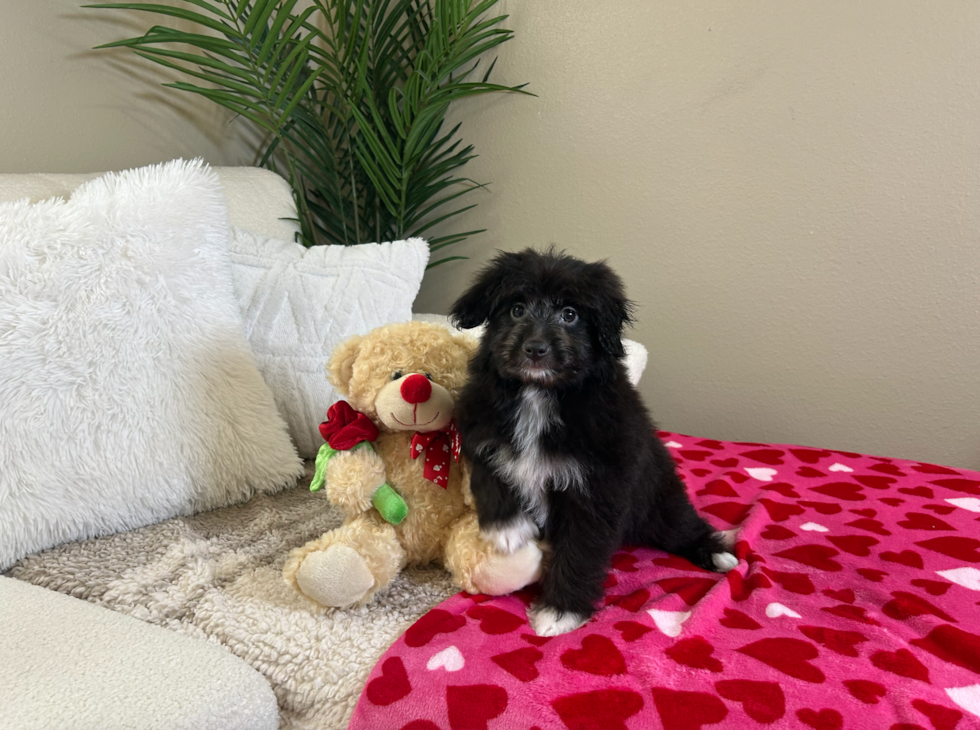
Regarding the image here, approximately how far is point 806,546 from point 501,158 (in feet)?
5.65

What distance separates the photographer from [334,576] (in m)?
0.98

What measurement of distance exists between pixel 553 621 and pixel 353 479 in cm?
43

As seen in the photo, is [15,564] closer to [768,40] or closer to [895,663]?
[895,663]

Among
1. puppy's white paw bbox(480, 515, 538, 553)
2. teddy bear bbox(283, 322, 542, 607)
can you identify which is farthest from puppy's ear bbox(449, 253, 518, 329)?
puppy's white paw bbox(480, 515, 538, 553)

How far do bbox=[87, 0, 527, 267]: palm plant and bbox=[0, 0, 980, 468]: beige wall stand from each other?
0.19 metres

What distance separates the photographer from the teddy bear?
3.39 feet

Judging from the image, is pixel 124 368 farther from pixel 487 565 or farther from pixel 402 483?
pixel 487 565

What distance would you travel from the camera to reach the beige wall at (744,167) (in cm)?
167

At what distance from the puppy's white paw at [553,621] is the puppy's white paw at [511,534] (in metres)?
0.11

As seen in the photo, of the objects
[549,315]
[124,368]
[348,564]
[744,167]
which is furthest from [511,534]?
[744,167]

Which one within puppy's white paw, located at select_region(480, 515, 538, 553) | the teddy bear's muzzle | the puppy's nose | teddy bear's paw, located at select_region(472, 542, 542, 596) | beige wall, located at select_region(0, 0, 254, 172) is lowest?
teddy bear's paw, located at select_region(472, 542, 542, 596)

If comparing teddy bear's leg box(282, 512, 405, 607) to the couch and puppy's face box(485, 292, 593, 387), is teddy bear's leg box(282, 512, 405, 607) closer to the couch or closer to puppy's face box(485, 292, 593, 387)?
the couch

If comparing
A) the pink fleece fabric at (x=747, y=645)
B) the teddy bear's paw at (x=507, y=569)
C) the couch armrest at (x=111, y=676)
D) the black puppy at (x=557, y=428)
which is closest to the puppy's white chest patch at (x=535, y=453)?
the black puppy at (x=557, y=428)

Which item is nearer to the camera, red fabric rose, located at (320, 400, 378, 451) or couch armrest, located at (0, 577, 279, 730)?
couch armrest, located at (0, 577, 279, 730)
